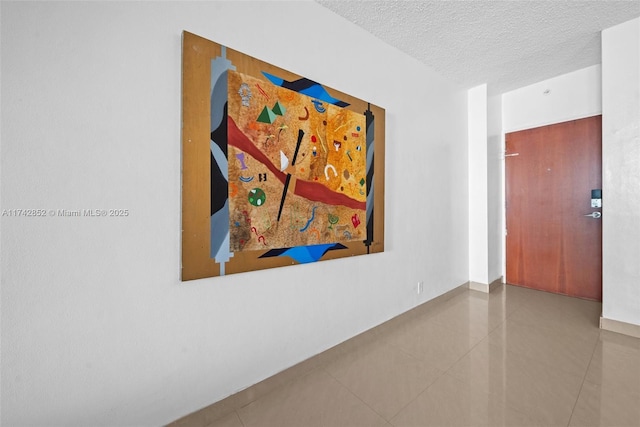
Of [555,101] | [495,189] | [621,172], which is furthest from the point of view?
[495,189]

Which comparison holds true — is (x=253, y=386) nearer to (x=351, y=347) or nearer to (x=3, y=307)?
(x=351, y=347)

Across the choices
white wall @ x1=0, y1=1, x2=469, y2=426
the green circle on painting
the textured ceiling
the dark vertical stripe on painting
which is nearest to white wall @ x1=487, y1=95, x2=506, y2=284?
the textured ceiling

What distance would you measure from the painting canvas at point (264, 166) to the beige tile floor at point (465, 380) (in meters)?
0.82

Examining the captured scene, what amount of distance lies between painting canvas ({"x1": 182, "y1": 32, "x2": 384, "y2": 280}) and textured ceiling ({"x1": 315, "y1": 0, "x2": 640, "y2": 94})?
716 millimetres

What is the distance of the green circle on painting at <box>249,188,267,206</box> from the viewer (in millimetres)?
1539

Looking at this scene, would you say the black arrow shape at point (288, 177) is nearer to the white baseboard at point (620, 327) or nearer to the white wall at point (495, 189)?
the white wall at point (495, 189)

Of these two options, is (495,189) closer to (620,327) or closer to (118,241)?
(620,327)

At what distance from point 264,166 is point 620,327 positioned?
3409 millimetres

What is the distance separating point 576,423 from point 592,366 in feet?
2.50

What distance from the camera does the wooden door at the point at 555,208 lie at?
10.3ft

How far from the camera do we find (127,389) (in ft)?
3.94

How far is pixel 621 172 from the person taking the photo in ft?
7.63

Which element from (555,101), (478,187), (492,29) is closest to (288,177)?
(492,29)

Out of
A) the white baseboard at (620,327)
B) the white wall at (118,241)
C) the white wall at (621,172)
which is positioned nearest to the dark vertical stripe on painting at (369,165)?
the white wall at (118,241)
